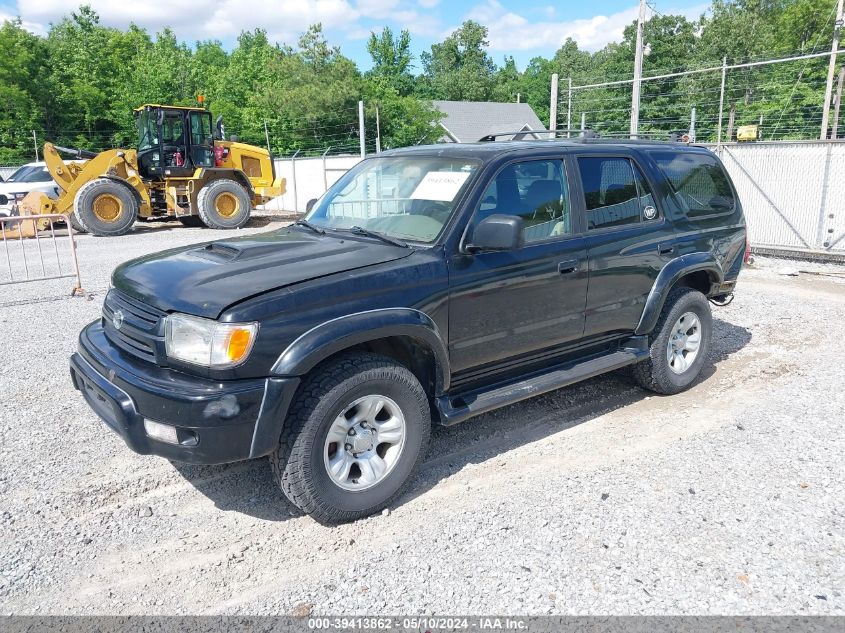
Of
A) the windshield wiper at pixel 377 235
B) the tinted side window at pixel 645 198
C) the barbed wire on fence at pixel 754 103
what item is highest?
the barbed wire on fence at pixel 754 103

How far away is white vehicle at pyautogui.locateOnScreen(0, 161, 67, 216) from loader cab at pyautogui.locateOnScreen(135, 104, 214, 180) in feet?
11.2

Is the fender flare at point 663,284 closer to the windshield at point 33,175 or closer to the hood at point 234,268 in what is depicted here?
the hood at point 234,268

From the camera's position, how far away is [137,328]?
11.5 ft

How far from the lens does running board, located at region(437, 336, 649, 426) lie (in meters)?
3.94

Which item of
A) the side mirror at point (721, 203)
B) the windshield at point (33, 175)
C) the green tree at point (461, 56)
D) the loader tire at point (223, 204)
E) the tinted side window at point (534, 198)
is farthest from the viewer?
the green tree at point (461, 56)

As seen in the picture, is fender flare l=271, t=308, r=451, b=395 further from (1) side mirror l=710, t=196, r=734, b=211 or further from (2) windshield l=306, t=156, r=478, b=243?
(1) side mirror l=710, t=196, r=734, b=211

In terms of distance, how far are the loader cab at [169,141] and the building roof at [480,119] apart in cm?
2985

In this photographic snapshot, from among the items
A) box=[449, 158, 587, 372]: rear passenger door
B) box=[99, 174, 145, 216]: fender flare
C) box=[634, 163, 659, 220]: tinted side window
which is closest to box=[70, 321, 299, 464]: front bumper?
box=[449, 158, 587, 372]: rear passenger door

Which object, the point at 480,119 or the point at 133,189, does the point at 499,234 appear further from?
the point at 480,119

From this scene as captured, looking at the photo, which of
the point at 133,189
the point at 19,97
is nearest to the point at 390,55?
the point at 19,97

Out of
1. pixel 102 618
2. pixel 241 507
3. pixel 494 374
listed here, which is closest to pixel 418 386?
pixel 494 374

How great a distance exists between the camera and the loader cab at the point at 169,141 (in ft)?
55.5

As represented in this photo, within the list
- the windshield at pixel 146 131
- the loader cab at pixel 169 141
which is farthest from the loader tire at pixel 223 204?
the windshield at pixel 146 131

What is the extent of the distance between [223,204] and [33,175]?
6470 millimetres
